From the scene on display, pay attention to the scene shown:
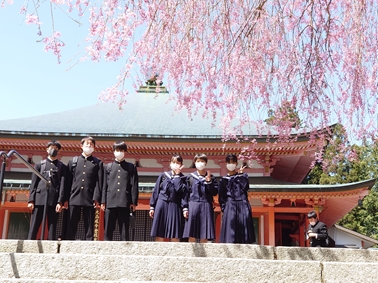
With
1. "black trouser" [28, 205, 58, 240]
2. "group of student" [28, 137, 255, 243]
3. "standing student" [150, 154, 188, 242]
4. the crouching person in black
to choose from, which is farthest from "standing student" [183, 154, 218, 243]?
"black trouser" [28, 205, 58, 240]

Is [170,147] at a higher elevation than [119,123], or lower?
lower

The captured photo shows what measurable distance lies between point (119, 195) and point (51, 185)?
909 mm

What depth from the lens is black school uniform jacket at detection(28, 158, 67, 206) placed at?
5508mm

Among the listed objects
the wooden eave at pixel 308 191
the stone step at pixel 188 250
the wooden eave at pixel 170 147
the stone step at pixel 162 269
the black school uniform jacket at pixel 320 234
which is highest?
the wooden eave at pixel 170 147

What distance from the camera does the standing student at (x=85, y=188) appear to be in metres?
5.49

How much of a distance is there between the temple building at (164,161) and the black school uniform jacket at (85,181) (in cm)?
495

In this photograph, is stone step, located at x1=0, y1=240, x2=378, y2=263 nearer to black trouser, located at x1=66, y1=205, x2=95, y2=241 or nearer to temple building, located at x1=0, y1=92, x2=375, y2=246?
black trouser, located at x1=66, y1=205, x2=95, y2=241

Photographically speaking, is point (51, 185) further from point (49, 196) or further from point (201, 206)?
point (201, 206)

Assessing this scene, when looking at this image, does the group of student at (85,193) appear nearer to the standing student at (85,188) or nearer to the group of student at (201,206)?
the standing student at (85,188)

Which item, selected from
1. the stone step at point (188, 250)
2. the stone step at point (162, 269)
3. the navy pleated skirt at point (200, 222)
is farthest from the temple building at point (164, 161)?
the stone step at point (162, 269)

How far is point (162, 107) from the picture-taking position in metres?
15.4

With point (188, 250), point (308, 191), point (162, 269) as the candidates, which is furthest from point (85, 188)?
point (308, 191)

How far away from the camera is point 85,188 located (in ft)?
18.1

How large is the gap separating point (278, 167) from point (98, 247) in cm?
999
